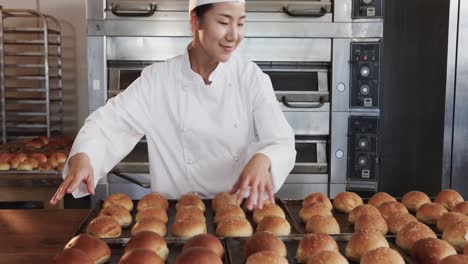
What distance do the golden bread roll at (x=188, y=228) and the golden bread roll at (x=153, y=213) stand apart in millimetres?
108

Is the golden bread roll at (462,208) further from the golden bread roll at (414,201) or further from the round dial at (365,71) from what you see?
the round dial at (365,71)

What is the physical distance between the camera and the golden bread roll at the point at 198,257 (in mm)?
1252

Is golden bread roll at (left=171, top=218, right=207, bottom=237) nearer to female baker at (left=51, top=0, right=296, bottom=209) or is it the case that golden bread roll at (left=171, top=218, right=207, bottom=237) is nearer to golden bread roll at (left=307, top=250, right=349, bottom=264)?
golden bread roll at (left=307, top=250, right=349, bottom=264)

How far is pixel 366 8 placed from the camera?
11.7ft

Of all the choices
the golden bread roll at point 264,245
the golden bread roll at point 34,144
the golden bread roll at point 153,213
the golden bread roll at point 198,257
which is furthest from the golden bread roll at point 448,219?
the golden bread roll at point 34,144

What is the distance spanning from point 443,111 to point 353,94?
0.62 meters

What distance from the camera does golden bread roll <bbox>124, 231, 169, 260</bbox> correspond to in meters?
1.40

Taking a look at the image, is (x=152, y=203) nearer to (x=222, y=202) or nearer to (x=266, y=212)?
(x=222, y=202)

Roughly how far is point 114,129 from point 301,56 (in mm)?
1852

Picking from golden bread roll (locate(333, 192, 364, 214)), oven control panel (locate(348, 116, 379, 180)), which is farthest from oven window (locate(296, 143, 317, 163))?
golden bread roll (locate(333, 192, 364, 214))

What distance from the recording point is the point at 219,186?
2252 millimetres

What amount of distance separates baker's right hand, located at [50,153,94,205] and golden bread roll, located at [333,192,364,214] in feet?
2.98

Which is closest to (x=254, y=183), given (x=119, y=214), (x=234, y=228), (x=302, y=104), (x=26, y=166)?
(x=234, y=228)

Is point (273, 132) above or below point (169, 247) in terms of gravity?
above
